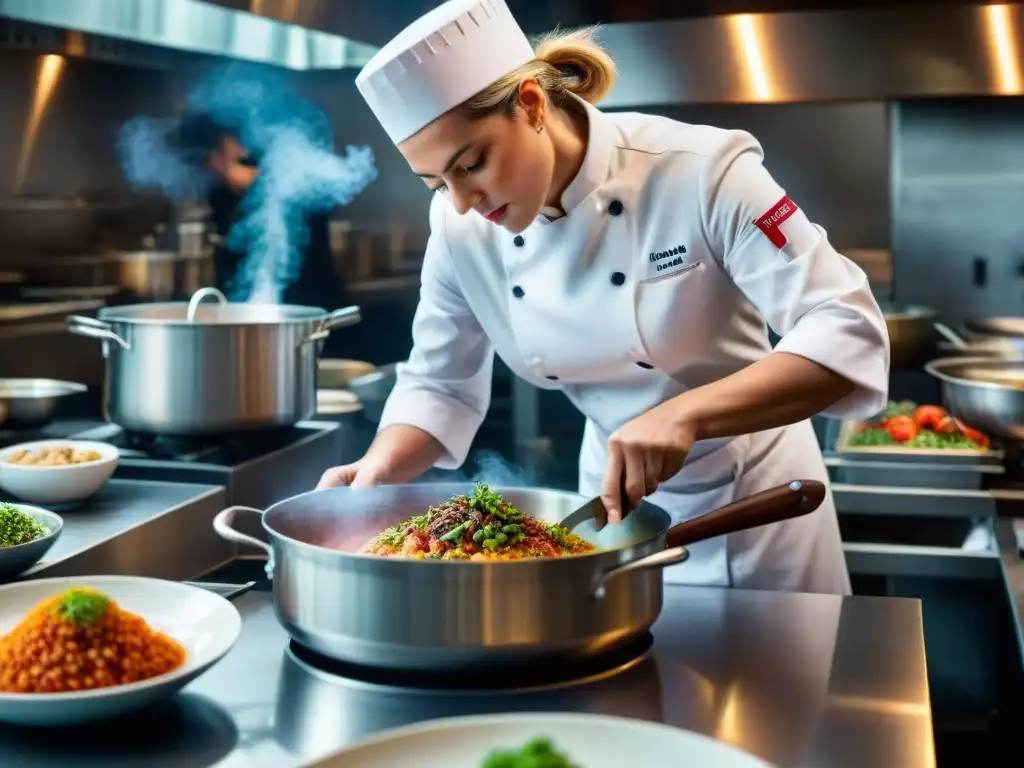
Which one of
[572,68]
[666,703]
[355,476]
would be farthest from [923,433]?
[666,703]

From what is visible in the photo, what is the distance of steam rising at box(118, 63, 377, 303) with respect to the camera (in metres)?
2.83

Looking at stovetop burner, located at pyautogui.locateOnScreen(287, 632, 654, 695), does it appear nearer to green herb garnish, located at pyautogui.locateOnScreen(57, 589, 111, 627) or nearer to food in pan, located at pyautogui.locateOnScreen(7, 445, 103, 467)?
green herb garnish, located at pyautogui.locateOnScreen(57, 589, 111, 627)

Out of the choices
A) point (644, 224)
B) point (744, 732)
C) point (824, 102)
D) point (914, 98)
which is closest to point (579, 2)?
point (824, 102)

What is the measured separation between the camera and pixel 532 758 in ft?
2.44

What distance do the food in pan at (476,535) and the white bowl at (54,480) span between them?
75 centimetres

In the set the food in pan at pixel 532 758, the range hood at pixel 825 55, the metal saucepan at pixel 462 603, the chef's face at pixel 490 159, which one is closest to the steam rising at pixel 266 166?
Result: the range hood at pixel 825 55

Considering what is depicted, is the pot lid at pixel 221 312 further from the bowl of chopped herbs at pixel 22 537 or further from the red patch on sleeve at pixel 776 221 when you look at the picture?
the red patch on sleeve at pixel 776 221

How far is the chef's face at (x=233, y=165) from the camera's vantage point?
9.78 ft

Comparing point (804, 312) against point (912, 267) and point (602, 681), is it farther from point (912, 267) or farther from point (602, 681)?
point (912, 267)

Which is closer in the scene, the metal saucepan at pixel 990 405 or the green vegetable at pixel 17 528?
the green vegetable at pixel 17 528

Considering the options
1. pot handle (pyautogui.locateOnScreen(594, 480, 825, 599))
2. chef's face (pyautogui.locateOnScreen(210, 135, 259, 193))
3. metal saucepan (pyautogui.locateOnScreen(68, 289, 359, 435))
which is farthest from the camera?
chef's face (pyautogui.locateOnScreen(210, 135, 259, 193))

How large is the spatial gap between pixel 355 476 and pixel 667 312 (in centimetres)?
52

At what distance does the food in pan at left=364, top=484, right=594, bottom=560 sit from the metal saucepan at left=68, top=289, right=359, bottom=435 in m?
0.87

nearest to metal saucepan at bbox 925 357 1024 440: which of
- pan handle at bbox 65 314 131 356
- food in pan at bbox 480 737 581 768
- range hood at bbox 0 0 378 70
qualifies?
range hood at bbox 0 0 378 70
